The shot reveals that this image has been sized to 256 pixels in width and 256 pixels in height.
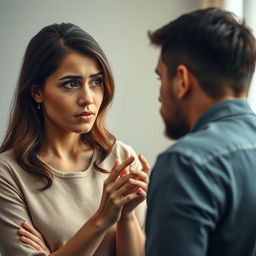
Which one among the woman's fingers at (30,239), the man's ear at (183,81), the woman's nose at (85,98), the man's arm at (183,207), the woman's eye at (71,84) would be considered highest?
the man's ear at (183,81)

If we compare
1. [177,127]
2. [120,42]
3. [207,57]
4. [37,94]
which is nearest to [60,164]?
[37,94]

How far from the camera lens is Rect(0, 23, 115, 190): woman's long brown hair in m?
1.71

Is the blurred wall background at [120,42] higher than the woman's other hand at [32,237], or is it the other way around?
the blurred wall background at [120,42]

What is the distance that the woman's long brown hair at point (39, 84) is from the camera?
171 cm

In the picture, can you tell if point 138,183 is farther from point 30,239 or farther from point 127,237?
point 30,239

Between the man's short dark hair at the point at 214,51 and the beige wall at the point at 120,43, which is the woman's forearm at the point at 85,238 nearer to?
the man's short dark hair at the point at 214,51

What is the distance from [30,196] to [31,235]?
13 cm

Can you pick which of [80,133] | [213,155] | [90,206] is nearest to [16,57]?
[80,133]

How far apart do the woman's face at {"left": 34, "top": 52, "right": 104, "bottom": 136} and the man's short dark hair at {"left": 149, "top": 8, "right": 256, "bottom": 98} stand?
1.95 ft

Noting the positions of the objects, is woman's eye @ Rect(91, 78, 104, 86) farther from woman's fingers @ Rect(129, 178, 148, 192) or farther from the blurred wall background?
the blurred wall background

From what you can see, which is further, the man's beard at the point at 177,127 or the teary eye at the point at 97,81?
the teary eye at the point at 97,81

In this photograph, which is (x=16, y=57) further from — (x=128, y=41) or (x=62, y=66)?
(x=62, y=66)

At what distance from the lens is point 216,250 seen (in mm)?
1014

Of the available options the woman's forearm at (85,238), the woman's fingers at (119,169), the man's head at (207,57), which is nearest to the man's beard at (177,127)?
the man's head at (207,57)
